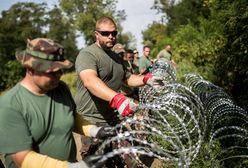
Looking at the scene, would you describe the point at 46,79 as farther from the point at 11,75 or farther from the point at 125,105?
the point at 11,75

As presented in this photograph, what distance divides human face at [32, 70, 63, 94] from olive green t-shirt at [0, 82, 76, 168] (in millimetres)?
101

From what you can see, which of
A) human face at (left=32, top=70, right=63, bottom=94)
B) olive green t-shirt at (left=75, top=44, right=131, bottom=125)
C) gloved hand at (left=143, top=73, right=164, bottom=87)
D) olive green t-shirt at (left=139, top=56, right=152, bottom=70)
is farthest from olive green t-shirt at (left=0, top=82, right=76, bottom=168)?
olive green t-shirt at (left=139, top=56, right=152, bottom=70)

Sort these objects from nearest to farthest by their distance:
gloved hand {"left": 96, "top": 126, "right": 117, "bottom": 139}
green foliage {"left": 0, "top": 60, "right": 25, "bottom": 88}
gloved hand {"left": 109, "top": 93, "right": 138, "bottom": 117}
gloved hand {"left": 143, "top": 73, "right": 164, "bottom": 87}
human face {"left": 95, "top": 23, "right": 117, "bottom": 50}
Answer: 1. gloved hand {"left": 96, "top": 126, "right": 117, "bottom": 139}
2. gloved hand {"left": 109, "top": 93, "right": 138, "bottom": 117}
3. human face {"left": 95, "top": 23, "right": 117, "bottom": 50}
4. gloved hand {"left": 143, "top": 73, "right": 164, "bottom": 87}
5. green foliage {"left": 0, "top": 60, "right": 25, "bottom": 88}

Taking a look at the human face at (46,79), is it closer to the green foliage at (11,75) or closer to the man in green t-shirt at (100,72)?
the man in green t-shirt at (100,72)

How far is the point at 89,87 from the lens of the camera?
471 centimetres

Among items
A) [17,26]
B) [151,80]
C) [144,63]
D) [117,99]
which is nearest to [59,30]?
[17,26]

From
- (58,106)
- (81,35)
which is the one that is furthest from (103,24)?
(81,35)

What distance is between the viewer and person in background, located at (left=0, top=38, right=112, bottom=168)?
309 centimetres

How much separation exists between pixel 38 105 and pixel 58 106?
19 cm

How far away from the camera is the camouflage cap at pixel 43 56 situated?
10.3ft

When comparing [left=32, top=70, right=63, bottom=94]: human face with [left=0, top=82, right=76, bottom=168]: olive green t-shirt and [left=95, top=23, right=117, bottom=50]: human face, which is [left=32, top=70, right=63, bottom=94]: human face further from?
[left=95, top=23, right=117, bottom=50]: human face

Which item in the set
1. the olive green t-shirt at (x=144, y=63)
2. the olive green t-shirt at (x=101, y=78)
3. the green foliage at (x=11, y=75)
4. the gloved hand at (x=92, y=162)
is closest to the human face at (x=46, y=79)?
the gloved hand at (x=92, y=162)

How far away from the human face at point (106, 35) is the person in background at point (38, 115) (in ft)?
5.86

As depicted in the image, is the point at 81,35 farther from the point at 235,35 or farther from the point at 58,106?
the point at 58,106
